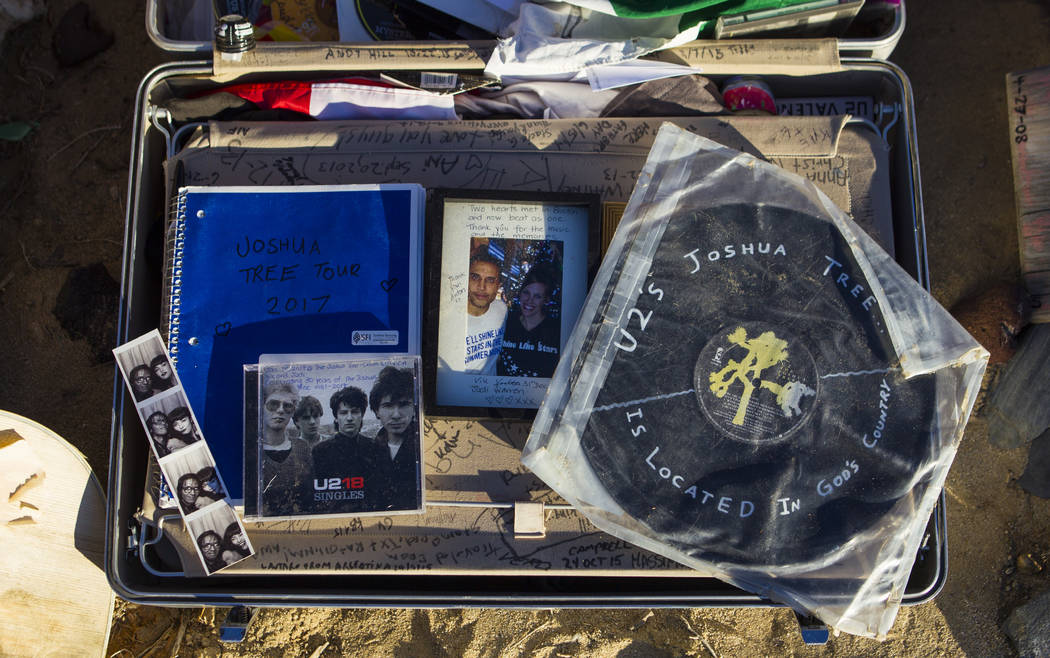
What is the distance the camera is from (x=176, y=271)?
1359 millimetres

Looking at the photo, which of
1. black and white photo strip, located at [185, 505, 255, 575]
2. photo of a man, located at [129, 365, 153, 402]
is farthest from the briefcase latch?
photo of a man, located at [129, 365, 153, 402]

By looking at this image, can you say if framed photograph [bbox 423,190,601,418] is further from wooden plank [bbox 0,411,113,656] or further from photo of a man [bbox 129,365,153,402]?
wooden plank [bbox 0,411,113,656]

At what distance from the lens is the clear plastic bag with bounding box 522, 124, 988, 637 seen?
120cm

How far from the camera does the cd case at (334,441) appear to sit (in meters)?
1.29

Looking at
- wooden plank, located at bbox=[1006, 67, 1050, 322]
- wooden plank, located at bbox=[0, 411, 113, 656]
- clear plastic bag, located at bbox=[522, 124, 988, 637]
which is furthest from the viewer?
wooden plank, located at bbox=[1006, 67, 1050, 322]

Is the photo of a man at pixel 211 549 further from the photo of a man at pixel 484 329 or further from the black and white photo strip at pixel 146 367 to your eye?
the photo of a man at pixel 484 329

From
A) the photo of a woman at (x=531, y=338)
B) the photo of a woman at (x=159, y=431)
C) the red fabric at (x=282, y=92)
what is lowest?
the photo of a woman at (x=159, y=431)

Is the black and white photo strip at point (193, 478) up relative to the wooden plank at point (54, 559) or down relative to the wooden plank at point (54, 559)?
up

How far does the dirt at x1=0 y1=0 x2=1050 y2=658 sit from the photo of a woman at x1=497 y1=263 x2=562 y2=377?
0.79 m

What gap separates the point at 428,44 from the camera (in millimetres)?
1447

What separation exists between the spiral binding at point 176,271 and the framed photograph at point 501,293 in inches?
19.7

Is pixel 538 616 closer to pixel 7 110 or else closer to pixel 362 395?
pixel 362 395

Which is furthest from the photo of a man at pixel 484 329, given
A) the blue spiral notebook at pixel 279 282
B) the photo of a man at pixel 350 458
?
the photo of a man at pixel 350 458

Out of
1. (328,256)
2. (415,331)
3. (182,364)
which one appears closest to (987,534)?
(415,331)
